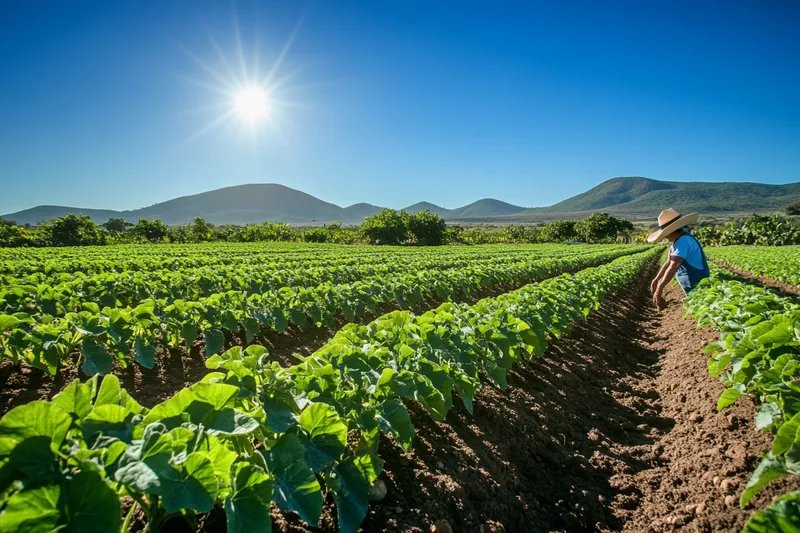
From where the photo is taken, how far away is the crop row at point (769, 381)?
150 cm

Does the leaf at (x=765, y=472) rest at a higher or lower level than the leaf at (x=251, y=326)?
higher

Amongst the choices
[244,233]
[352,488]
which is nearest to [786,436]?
[352,488]

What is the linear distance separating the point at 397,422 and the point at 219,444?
42.1 inches

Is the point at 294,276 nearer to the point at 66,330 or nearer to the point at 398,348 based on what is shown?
the point at 66,330

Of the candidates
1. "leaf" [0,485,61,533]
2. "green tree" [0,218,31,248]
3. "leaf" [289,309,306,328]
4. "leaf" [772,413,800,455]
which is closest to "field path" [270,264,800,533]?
"leaf" [772,413,800,455]

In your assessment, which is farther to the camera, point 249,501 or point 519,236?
point 519,236

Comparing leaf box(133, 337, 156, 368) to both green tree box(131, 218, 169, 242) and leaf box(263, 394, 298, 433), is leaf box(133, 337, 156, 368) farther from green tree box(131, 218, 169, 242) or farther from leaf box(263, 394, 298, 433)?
green tree box(131, 218, 169, 242)

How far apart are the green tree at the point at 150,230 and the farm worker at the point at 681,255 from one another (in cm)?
5662

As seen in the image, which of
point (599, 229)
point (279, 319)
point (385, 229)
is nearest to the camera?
point (279, 319)

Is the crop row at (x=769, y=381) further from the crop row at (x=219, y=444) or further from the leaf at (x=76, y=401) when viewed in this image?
the leaf at (x=76, y=401)

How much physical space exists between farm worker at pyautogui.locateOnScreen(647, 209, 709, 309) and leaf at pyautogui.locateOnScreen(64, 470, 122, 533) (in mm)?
7982

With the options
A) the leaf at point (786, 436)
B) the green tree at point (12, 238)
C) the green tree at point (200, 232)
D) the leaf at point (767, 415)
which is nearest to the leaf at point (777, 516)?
the leaf at point (786, 436)

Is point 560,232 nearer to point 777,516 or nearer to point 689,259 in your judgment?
point 689,259

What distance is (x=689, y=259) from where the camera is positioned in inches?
285
